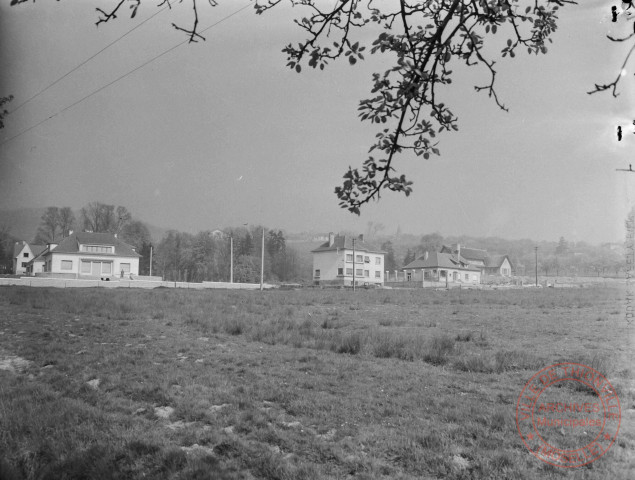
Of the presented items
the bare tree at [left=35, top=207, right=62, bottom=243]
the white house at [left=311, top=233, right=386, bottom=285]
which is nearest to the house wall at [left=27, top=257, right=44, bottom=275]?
the bare tree at [left=35, top=207, right=62, bottom=243]

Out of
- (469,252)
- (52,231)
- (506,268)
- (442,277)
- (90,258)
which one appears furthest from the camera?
(506,268)

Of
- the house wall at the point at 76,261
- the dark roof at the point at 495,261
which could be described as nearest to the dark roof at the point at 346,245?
the house wall at the point at 76,261

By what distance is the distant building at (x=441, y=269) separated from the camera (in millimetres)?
71375

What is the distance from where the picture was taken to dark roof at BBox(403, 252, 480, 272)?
71.8 m

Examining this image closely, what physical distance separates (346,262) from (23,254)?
150 ft

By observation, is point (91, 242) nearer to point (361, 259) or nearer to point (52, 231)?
point (52, 231)

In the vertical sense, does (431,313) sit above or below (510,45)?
below

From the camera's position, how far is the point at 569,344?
1002 cm

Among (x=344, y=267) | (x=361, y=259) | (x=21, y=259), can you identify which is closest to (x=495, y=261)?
(x=361, y=259)

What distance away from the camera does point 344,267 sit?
5972cm

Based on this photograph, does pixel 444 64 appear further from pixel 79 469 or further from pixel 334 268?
pixel 334 268

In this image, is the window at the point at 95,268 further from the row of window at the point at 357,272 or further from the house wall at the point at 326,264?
the row of window at the point at 357,272

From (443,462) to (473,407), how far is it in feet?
5.45

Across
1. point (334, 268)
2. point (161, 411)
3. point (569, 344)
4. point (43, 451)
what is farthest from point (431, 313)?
point (334, 268)
